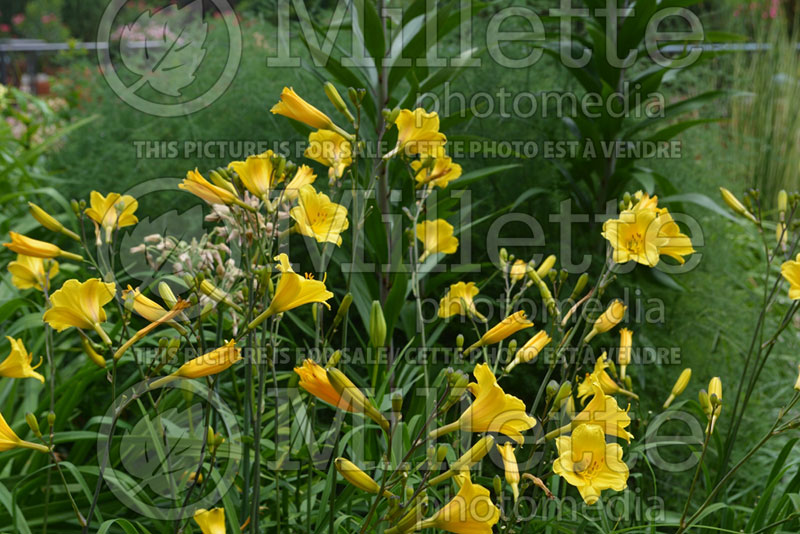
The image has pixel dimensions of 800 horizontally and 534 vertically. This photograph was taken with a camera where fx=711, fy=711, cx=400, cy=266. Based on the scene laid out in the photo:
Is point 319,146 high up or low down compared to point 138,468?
up

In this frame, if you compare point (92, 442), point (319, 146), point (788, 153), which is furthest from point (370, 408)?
point (788, 153)

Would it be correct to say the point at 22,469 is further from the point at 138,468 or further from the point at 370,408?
the point at 370,408

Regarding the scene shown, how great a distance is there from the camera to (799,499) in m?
1.49

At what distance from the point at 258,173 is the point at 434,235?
23.1 inches

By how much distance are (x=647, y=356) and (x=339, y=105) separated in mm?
1514

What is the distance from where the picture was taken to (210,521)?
3.02ft

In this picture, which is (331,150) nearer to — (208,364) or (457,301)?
(457,301)

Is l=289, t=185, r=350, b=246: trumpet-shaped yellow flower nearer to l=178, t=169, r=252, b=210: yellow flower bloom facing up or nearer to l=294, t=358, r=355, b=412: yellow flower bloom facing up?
l=178, t=169, r=252, b=210: yellow flower bloom facing up

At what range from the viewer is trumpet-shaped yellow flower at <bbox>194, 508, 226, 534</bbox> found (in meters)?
0.91

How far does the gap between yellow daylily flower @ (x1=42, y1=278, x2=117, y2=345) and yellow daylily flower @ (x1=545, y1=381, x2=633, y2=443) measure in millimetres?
680

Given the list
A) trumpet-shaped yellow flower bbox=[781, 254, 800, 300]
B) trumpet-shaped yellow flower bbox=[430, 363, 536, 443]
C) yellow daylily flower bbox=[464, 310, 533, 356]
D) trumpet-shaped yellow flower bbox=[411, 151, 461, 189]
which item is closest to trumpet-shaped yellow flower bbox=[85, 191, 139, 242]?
trumpet-shaped yellow flower bbox=[411, 151, 461, 189]

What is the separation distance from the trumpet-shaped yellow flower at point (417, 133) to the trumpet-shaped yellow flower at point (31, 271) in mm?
700

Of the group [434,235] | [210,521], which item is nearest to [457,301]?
[434,235]

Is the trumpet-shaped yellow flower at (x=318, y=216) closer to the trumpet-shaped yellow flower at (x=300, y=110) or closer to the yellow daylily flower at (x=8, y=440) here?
the trumpet-shaped yellow flower at (x=300, y=110)
